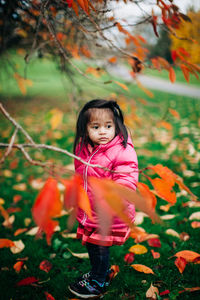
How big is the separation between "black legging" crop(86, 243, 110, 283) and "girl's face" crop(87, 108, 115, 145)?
0.69 meters

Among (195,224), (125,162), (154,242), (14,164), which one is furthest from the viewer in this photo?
(14,164)

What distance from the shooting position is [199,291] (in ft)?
4.71

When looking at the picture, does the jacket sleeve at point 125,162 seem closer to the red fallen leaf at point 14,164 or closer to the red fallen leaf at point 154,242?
the red fallen leaf at point 154,242

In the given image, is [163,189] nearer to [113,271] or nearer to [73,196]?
[73,196]

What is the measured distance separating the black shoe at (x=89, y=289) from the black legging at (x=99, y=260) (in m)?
0.04

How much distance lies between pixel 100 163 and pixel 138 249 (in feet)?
2.85

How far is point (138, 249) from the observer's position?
5.90 feet

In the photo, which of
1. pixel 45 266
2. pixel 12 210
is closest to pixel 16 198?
pixel 12 210

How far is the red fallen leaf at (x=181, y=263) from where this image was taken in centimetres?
155

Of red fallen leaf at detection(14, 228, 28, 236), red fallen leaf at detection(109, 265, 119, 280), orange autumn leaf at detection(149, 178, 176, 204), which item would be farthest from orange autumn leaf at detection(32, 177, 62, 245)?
red fallen leaf at detection(14, 228, 28, 236)

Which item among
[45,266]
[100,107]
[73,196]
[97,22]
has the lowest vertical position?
[45,266]

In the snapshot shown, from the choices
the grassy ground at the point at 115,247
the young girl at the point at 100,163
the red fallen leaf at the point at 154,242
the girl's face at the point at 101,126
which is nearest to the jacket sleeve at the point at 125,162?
the young girl at the point at 100,163

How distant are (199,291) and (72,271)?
35.7 inches

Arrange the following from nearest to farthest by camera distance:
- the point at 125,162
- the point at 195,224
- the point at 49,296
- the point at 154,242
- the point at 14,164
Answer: the point at 125,162, the point at 49,296, the point at 154,242, the point at 195,224, the point at 14,164
